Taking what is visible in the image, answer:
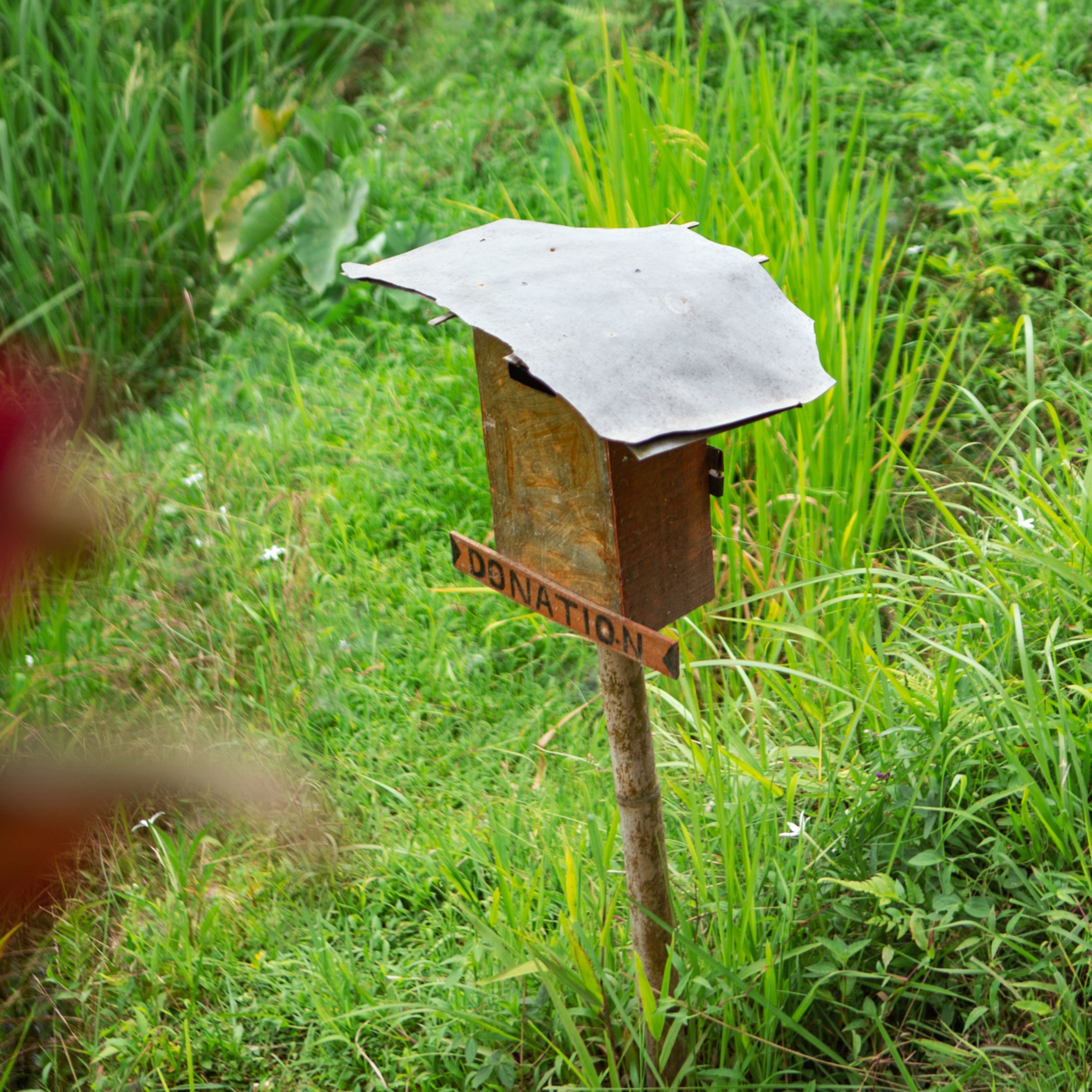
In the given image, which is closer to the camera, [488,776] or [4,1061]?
[4,1061]

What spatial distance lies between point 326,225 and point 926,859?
3.13 m

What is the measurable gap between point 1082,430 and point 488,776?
59.5 inches

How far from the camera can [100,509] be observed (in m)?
3.15

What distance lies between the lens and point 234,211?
4219 mm

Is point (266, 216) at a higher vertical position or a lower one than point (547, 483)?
lower

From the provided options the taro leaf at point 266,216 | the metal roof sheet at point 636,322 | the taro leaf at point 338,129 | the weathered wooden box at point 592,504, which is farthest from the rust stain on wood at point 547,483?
the taro leaf at point 338,129

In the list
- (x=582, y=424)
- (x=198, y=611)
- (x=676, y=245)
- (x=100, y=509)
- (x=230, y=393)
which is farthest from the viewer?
(x=230, y=393)

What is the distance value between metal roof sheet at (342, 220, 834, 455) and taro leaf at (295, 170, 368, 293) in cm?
241

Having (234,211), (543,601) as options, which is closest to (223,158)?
(234,211)

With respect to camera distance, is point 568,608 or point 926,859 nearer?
point 568,608

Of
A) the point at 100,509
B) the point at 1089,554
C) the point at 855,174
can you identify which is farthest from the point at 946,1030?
the point at 100,509

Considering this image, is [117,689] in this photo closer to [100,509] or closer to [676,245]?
[100,509]

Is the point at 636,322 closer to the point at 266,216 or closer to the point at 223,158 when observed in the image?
the point at 266,216

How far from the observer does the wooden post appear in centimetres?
154
